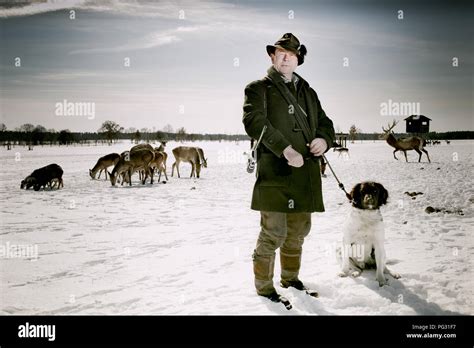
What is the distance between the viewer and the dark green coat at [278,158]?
3035 millimetres

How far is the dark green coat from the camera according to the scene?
3035 mm

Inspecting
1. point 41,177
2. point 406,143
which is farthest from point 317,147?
point 406,143

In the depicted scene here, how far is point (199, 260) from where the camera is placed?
4562mm

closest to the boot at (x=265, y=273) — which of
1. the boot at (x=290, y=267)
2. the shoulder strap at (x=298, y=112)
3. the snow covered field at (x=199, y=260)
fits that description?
the snow covered field at (x=199, y=260)

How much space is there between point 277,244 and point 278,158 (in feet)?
2.59

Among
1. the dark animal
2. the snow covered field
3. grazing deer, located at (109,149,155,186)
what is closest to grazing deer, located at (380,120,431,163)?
the snow covered field

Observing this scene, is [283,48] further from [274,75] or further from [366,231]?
[366,231]

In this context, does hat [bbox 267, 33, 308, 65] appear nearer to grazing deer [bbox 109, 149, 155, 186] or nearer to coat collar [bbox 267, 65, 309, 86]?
coat collar [bbox 267, 65, 309, 86]

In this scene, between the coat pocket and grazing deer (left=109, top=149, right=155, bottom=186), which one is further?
grazing deer (left=109, top=149, right=155, bottom=186)

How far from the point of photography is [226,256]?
4.69m

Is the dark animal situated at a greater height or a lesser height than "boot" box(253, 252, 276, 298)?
greater

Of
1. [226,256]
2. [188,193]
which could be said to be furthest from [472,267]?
[188,193]

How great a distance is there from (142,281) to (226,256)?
48.6 inches
